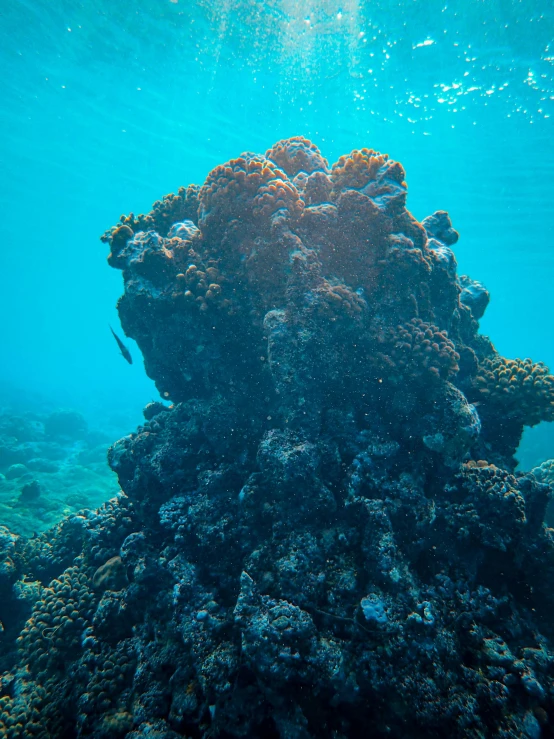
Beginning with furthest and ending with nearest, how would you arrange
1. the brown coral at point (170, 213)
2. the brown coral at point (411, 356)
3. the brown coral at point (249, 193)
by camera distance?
the brown coral at point (170, 213) → the brown coral at point (249, 193) → the brown coral at point (411, 356)

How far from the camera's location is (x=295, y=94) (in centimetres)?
1880

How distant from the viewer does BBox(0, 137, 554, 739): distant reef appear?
3604 millimetres

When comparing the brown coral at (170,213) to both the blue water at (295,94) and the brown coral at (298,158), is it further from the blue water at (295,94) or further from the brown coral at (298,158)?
the blue water at (295,94)

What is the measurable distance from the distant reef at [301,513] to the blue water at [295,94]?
39.5 feet

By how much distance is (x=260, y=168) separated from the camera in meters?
6.31

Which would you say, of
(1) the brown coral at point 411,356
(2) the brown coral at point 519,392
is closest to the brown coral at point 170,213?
(1) the brown coral at point 411,356

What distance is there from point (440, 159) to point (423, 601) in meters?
27.2

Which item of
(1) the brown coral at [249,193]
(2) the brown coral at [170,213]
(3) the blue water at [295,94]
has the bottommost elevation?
(1) the brown coral at [249,193]

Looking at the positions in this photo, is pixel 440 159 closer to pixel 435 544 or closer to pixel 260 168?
pixel 260 168

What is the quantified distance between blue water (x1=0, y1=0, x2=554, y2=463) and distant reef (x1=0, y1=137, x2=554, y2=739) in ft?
Result: 39.5

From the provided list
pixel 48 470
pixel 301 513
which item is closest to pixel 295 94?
pixel 301 513

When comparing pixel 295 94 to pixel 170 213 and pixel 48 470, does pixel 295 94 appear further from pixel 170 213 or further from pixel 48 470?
pixel 48 470

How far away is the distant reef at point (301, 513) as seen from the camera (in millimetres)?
3604

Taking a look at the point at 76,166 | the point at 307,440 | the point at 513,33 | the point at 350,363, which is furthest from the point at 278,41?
the point at 76,166
